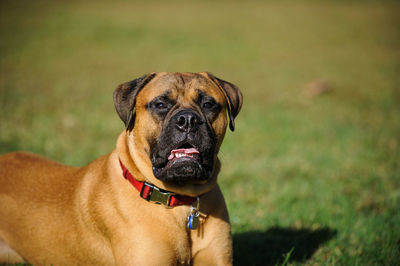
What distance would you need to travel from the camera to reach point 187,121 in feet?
10.7

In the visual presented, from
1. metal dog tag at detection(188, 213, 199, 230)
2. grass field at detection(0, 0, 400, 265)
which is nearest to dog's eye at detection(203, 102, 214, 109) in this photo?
metal dog tag at detection(188, 213, 199, 230)

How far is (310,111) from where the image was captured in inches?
437

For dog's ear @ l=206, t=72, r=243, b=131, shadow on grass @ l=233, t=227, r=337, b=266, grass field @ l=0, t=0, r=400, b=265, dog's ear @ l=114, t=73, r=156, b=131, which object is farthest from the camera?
grass field @ l=0, t=0, r=400, b=265

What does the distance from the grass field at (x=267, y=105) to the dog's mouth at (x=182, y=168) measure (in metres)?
1.36

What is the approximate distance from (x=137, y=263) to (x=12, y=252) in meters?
1.46

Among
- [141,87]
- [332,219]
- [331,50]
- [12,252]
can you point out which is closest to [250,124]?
[332,219]

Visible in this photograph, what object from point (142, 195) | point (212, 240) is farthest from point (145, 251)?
point (212, 240)

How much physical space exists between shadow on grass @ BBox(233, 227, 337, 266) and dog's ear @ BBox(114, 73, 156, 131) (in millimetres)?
1936

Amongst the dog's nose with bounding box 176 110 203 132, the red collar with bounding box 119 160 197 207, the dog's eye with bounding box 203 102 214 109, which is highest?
the dog's eye with bounding box 203 102 214 109

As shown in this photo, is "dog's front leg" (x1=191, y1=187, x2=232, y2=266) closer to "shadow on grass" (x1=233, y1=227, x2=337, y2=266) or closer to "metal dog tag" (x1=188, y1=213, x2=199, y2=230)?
"metal dog tag" (x1=188, y1=213, x2=199, y2=230)

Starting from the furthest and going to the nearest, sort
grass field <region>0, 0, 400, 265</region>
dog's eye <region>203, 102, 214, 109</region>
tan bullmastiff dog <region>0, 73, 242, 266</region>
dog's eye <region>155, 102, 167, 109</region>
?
1. grass field <region>0, 0, 400, 265</region>
2. dog's eye <region>203, 102, 214, 109</region>
3. dog's eye <region>155, 102, 167, 109</region>
4. tan bullmastiff dog <region>0, 73, 242, 266</region>

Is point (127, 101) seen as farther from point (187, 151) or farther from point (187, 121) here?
point (187, 151)

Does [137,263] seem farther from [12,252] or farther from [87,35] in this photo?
[87,35]

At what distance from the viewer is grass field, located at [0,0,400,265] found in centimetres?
499
